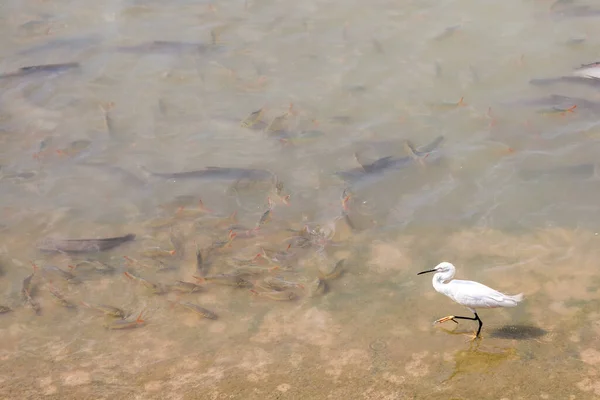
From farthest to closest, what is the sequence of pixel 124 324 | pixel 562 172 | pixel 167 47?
1. pixel 167 47
2. pixel 562 172
3. pixel 124 324

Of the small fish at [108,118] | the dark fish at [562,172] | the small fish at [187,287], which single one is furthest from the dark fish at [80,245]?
the dark fish at [562,172]

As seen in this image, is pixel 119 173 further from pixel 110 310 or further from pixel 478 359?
pixel 478 359

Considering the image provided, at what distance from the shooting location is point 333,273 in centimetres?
702

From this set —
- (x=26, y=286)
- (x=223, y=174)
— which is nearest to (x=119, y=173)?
(x=223, y=174)

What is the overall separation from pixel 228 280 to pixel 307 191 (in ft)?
6.07

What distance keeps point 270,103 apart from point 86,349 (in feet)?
15.3

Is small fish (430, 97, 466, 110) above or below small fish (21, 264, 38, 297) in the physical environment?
above

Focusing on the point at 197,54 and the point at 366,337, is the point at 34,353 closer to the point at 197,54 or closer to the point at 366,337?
the point at 366,337

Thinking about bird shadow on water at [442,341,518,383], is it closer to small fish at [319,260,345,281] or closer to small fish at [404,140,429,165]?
small fish at [319,260,345,281]

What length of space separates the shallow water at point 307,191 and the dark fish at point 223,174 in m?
0.13

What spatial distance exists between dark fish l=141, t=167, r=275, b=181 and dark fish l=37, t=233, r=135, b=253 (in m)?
1.35

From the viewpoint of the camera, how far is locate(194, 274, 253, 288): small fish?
22.9ft

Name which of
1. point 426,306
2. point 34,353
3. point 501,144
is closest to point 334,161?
point 501,144

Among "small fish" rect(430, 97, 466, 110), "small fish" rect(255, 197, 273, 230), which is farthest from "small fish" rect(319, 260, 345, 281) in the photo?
"small fish" rect(430, 97, 466, 110)
